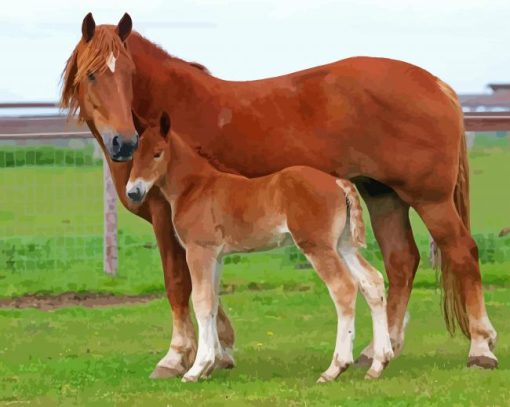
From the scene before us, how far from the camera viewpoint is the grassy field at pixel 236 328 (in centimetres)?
719

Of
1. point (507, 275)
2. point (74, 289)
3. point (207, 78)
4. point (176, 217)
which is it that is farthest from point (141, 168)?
point (507, 275)

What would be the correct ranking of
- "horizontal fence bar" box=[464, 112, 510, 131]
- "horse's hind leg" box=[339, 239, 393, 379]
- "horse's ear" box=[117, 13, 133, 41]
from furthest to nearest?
"horizontal fence bar" box=[464, 112, 510, 131] < "horse's ear" box=[117, 13, 133, 41] < "horse's hind leg" box=[339, 239, 393, 379]

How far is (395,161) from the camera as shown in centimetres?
821

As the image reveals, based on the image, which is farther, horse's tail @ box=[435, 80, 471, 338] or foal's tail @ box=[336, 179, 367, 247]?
horse's tail @ box=[435, 80, 471, 338]

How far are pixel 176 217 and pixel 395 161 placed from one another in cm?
145

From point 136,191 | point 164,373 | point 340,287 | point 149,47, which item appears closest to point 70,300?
point 164,373

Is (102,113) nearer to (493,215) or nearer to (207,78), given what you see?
(207,78)

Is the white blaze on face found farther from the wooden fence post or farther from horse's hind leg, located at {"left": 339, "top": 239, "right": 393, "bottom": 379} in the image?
the wooden fence post

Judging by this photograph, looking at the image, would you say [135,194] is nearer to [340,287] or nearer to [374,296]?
[340,287]

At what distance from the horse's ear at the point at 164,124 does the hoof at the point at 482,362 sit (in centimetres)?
235

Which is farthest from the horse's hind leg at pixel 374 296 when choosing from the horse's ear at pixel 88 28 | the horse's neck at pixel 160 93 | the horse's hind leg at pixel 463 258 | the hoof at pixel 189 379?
the horse's ear at pixel 88 28

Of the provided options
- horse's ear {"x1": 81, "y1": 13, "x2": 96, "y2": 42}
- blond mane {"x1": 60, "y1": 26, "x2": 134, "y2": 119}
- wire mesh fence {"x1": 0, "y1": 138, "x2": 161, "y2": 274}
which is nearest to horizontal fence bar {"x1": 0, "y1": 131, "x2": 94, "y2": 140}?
wire mesh fence {"x1": 0, "y1": 138, "x2": 161, "y2": 274}

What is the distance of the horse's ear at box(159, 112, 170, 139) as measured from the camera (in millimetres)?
7605

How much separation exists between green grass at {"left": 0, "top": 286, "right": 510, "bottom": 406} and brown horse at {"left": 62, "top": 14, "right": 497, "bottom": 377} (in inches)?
16.3
